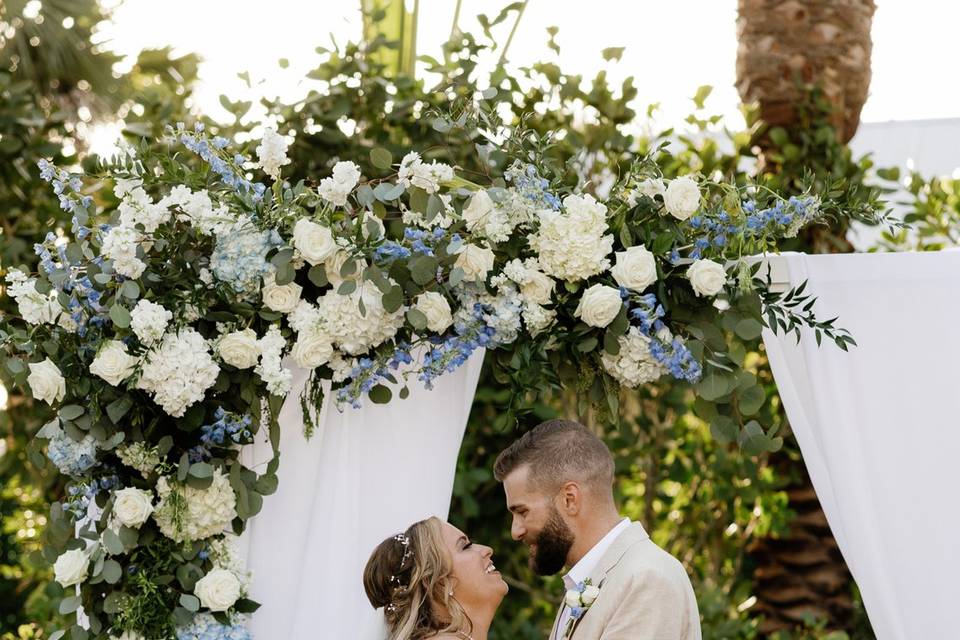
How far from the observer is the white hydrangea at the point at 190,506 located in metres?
3.04

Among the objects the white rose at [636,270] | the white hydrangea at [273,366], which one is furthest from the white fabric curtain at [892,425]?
the white hydrangea at [273,366]

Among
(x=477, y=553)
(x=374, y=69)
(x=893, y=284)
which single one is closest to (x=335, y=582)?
(x=477, y=553)

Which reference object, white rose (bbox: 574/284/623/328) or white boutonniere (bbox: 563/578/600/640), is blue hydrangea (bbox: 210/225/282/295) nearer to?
white rose (bbox: 574/284/623/328)

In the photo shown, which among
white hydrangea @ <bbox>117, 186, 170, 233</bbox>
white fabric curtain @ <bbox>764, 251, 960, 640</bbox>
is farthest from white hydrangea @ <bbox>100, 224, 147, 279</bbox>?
white fabric curtain @ <bbox>764, 251, 960, 640</bbox>

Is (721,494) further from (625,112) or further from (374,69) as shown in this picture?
(374,69)

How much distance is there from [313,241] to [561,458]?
0.88 metres

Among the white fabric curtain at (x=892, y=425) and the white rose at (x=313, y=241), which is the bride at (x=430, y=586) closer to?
the white rose at (x=313, y=241)

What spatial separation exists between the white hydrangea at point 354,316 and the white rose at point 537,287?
345 millimetres

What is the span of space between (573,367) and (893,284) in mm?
929

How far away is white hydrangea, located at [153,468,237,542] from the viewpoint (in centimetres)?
304

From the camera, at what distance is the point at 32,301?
2957 millimetres

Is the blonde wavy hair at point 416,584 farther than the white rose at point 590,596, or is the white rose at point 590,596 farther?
the blonde wavy hair at point 416,584

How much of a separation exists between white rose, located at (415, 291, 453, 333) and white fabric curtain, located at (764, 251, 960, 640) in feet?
3.22

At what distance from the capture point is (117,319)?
2.85 m
